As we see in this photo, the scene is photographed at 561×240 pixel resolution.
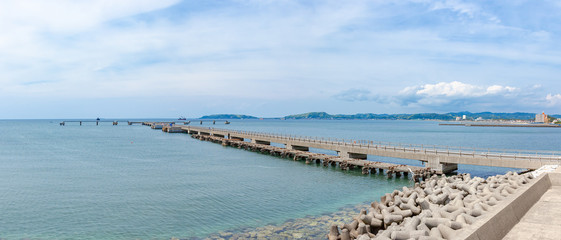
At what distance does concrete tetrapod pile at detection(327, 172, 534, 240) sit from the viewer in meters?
11.0

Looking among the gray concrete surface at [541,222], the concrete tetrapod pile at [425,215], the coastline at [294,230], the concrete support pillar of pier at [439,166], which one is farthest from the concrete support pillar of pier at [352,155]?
the gray concrete surface at [541,222]

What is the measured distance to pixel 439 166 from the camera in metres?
34.3

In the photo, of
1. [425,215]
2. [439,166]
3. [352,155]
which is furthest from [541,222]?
[352,155]

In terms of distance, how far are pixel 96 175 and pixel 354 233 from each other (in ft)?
100

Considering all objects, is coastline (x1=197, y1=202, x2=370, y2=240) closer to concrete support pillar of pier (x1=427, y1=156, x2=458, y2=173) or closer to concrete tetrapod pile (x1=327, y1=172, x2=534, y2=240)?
concrete tetrapod pile (x1=327, y1=172, x2=534, y2=240)

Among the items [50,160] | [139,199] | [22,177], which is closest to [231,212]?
[139,199]

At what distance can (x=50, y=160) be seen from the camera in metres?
48.9

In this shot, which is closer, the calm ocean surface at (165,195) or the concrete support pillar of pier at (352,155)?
the calm ocean surface at (165,195)

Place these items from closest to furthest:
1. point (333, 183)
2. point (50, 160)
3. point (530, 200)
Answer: point (530, 200) → point (333, 183) → point (50, 160)

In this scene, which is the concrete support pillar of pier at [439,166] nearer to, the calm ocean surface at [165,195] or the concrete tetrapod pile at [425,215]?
the calm ocean surface at [165,195]

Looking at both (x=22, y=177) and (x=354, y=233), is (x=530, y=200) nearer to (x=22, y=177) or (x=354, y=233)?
(x=354, y=233)

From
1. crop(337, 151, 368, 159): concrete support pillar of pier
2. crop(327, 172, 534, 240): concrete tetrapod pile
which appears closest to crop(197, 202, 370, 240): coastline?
crop(327, 172, 534, 240): concrete tetrapod pile

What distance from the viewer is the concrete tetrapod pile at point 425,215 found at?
1102 cm

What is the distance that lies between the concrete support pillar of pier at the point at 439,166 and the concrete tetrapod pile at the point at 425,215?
12350 millimetres
